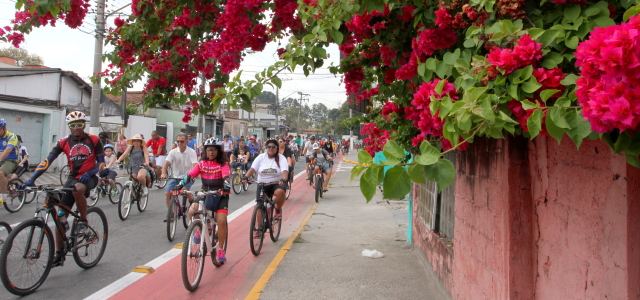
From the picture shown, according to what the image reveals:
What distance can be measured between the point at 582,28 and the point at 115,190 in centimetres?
1043

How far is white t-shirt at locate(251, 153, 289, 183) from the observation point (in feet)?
22.9

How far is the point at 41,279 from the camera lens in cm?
480

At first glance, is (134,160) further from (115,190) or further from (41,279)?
(41,279)

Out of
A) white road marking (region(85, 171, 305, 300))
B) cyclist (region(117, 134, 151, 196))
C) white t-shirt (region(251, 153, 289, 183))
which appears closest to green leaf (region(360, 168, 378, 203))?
white road marking (region(85, 171, 305, 300))

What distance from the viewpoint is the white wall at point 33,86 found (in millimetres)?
18203

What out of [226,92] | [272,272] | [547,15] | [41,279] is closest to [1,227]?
[41,279]

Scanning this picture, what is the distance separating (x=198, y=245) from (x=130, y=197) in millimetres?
4593

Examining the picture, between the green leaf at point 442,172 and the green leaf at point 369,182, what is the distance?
23 centimetres

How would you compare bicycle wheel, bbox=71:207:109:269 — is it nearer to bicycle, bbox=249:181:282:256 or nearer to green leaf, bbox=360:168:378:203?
bicycle, bbox=249:181:282:256

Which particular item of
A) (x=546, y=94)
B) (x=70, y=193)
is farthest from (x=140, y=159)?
(x=546, y=94)

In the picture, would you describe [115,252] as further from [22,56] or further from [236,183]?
[22,56]

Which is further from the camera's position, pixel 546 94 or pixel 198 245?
pixel 198 245

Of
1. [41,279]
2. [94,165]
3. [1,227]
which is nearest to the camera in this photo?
[41,279]

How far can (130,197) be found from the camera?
8.95m
